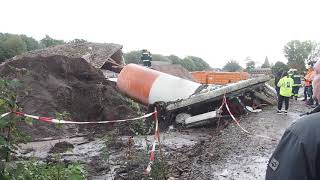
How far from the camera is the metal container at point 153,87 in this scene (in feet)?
44.3

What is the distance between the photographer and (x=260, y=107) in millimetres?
15352

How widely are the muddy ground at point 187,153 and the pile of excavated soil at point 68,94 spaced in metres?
1.94

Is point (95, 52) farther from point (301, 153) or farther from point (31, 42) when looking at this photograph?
point (31, 42)

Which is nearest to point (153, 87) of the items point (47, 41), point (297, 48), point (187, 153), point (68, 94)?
point (68, 94)

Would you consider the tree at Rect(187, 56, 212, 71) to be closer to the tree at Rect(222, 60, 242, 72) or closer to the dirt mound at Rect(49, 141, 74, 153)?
the tree at Rect(222, 60, 242, 72)

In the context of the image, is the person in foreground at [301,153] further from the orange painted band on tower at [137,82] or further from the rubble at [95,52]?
the rubble at [95,52]

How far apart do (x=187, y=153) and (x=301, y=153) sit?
272 inches

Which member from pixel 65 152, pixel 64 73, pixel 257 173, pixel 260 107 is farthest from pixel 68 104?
pixel 257 173

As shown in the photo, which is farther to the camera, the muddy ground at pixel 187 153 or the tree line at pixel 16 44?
the tree line at pixel 16 44

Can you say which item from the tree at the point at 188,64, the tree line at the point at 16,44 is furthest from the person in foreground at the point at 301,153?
the tree at the point at 188,64

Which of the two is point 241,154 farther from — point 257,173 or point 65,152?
point 65,152

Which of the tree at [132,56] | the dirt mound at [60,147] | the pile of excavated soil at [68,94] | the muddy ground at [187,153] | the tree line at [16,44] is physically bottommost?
the dirt mound at [60,147]

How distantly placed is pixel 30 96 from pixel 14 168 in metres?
8.99

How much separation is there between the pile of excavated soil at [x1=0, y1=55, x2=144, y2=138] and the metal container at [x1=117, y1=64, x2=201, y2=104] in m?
0.47
